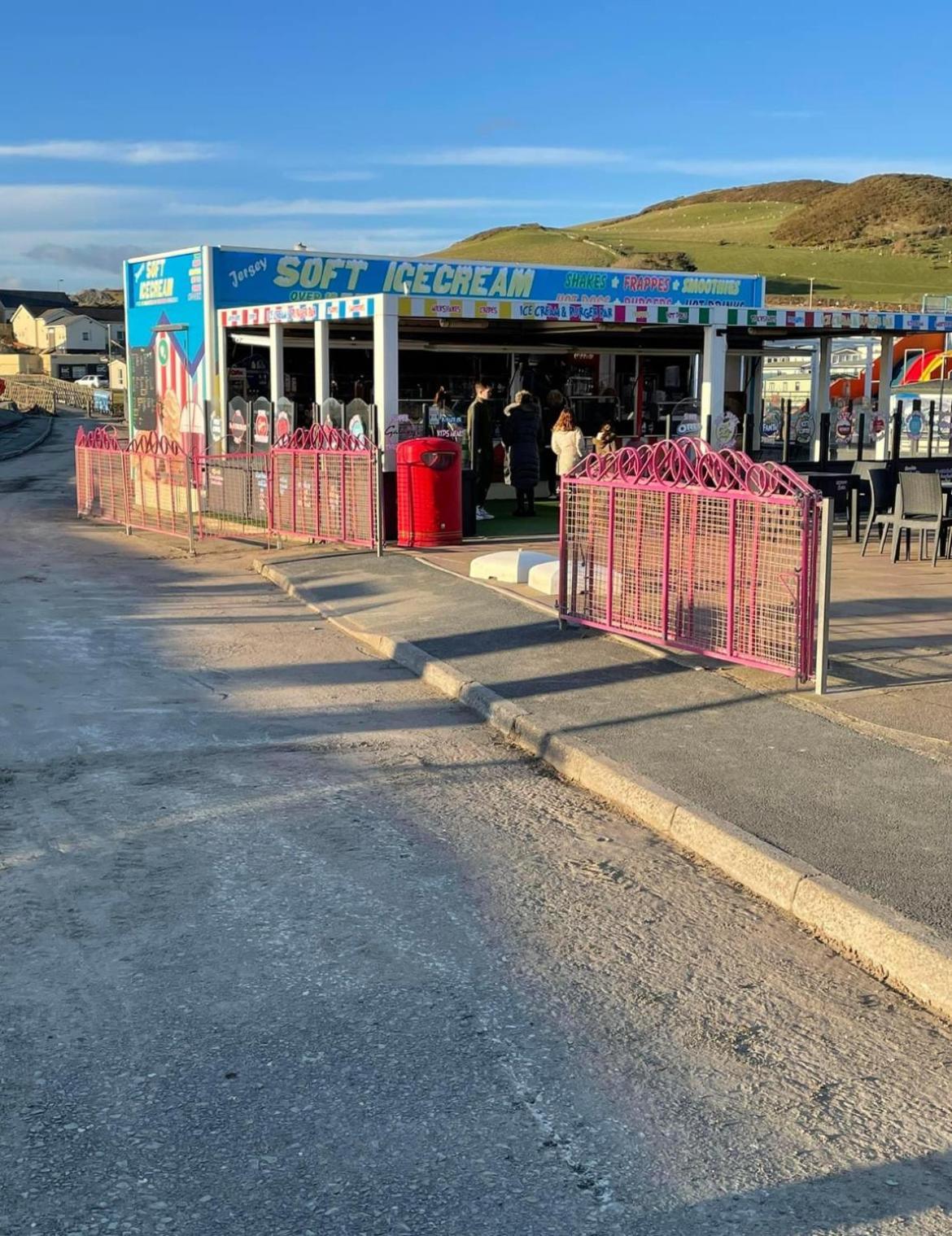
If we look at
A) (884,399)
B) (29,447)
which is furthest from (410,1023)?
(29,447)

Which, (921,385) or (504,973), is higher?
(921,385)

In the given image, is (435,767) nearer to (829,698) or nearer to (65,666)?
(829,698)

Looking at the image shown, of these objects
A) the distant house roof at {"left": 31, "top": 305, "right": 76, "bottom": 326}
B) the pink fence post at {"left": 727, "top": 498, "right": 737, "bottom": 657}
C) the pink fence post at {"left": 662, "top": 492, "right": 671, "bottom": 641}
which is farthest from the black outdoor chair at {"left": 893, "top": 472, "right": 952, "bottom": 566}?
the distant house roof at {"left": 31, "top": 305, "right": 76, "bottom": 326}

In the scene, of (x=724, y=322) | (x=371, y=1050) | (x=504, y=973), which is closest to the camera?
(x=371, y=1050)

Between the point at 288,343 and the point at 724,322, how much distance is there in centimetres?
765

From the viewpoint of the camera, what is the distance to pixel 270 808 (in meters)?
6.41

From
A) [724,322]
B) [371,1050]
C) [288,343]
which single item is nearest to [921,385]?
[724,322]

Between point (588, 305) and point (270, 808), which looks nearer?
point (270, 808)

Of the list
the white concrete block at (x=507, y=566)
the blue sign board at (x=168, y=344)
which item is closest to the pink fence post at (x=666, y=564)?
the white concrete block at (x=507, y=566)

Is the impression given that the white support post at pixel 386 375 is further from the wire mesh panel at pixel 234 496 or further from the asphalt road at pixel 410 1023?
the asphalt road at pixel 410 1023

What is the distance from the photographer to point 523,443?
737 inches

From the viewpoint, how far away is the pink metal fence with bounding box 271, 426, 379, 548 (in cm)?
1539

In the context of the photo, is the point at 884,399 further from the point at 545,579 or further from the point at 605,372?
the point at 545,579

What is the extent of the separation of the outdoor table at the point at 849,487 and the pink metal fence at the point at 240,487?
5.63m
